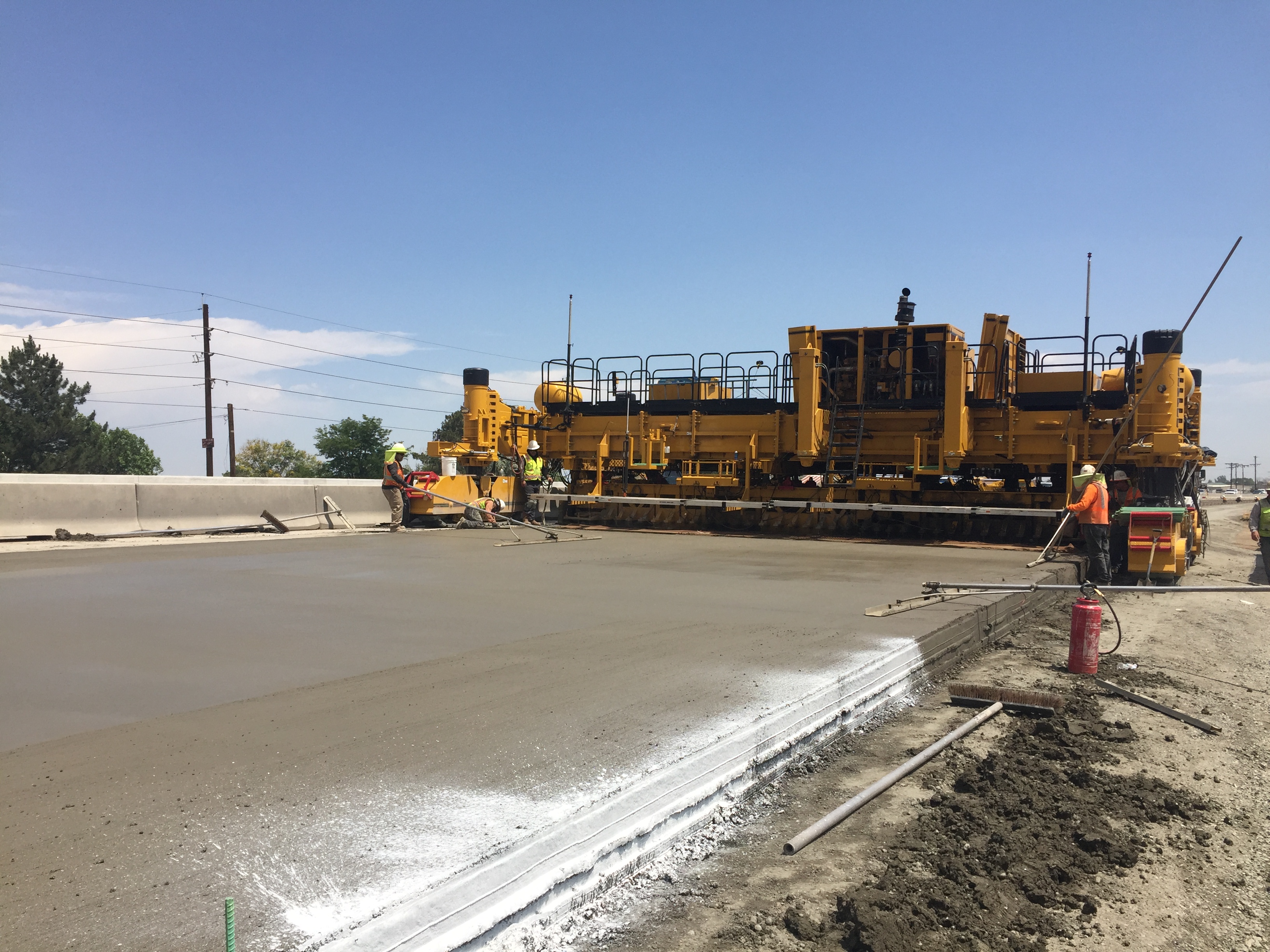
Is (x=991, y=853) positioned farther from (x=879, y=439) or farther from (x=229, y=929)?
(x=879, y=439)

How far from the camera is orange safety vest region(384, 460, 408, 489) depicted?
16844mm

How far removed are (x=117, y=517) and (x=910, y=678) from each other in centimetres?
1350

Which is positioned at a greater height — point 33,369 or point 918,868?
point 33,369

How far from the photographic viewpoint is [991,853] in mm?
3416

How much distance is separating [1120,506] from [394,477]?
518 inches

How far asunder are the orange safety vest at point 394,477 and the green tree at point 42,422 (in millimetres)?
49541

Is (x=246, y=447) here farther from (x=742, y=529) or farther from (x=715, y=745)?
(x=715, y=745)

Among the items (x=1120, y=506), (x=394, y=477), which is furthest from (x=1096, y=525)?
(x=394, y=477)

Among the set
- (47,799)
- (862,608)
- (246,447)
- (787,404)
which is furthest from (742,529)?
(246,447)

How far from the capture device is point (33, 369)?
195 ft

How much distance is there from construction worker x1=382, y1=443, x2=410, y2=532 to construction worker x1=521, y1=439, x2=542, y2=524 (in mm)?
3769

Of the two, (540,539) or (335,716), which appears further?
(540,539)

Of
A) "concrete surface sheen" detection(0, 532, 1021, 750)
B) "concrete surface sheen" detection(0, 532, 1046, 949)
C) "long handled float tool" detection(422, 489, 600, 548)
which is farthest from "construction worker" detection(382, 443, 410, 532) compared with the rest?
"concrete surface sheen" detection(0, 532, 1046, 949)

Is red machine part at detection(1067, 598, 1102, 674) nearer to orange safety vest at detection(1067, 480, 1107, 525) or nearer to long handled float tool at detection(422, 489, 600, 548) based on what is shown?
orange safety vest at detection(1067, 480, 1107, 525)
